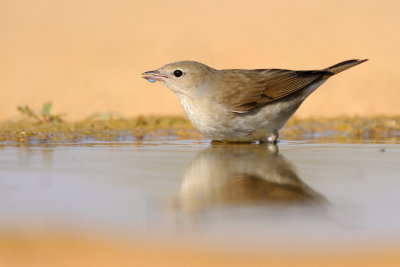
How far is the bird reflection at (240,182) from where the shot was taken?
13.3 feet

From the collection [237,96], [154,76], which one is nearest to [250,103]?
[237,96]

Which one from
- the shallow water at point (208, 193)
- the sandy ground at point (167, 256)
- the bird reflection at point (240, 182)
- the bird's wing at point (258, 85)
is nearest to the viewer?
the sandy ground at point (167, 256)

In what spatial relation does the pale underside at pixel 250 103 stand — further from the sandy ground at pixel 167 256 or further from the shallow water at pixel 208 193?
the sandy ground at pixel 167 256

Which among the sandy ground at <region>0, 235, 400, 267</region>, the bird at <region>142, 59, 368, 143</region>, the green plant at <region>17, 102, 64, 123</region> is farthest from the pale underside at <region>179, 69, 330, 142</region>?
the sandy ground at <region>0, 235, 400, 267</region>

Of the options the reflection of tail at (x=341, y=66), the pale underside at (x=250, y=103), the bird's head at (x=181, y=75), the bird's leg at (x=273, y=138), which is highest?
the reflection of tail at (x=341, y=66)

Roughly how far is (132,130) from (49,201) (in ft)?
13.8

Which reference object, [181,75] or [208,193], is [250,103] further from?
[208,193]

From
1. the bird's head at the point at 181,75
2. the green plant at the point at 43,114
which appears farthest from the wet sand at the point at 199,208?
the green plant at the point at 43,114

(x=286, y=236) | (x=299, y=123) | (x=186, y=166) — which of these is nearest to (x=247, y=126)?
(x=186, y=166)

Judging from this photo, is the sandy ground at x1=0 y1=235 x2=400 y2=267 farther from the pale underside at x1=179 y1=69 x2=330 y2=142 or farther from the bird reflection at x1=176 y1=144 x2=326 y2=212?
the pale underside at x1=179 y1=69 x2=330 y2=142

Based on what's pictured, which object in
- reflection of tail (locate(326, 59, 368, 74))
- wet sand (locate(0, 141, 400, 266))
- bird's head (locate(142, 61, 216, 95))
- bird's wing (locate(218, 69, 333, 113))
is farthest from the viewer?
reflection of tail (locate(326, 59, 368, 74))

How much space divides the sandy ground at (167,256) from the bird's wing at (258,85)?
382cm

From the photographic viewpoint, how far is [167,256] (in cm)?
297

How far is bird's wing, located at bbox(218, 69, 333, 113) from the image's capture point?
695 cm
